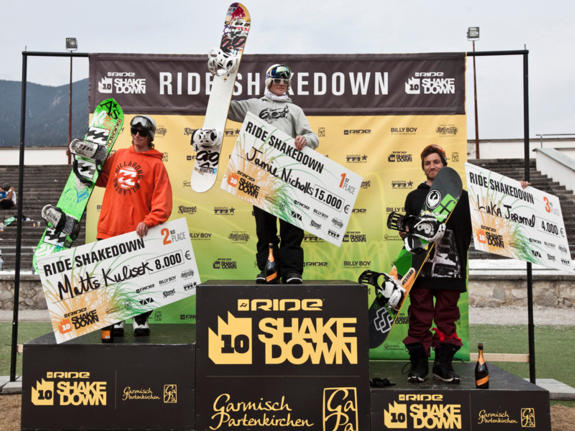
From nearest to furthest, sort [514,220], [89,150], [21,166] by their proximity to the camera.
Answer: [89,150], [514,220], [21,166]

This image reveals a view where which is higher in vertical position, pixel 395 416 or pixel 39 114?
pixel 39 114

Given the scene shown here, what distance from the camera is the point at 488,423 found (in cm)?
268

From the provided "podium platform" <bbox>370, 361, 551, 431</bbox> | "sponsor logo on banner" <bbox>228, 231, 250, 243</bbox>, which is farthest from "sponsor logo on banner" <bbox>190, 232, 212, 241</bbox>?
"podium platform" <bbox>370, 361, 551, 431</bbox>

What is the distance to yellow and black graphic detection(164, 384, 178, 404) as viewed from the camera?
279 centimetres

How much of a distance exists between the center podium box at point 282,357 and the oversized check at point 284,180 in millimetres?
602

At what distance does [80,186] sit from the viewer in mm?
3373

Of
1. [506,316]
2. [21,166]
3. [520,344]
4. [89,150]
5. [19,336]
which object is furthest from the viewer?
[506,316]

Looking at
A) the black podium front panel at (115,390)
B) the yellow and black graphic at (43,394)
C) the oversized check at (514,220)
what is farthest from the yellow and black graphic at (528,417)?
the yellow and black graphic at (43,394)

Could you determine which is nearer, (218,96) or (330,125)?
(218,96)

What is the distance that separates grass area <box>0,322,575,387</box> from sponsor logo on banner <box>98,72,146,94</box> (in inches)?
105

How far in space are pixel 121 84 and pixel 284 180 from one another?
2.08m

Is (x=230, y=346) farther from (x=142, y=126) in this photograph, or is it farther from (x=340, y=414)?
(x=142, y=126)

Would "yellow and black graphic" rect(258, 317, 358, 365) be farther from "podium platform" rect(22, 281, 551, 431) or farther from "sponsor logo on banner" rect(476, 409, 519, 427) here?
"sponsor logo on banner" rect(476, 409, 519, 427)

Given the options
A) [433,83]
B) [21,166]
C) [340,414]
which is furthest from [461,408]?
[21,166]
